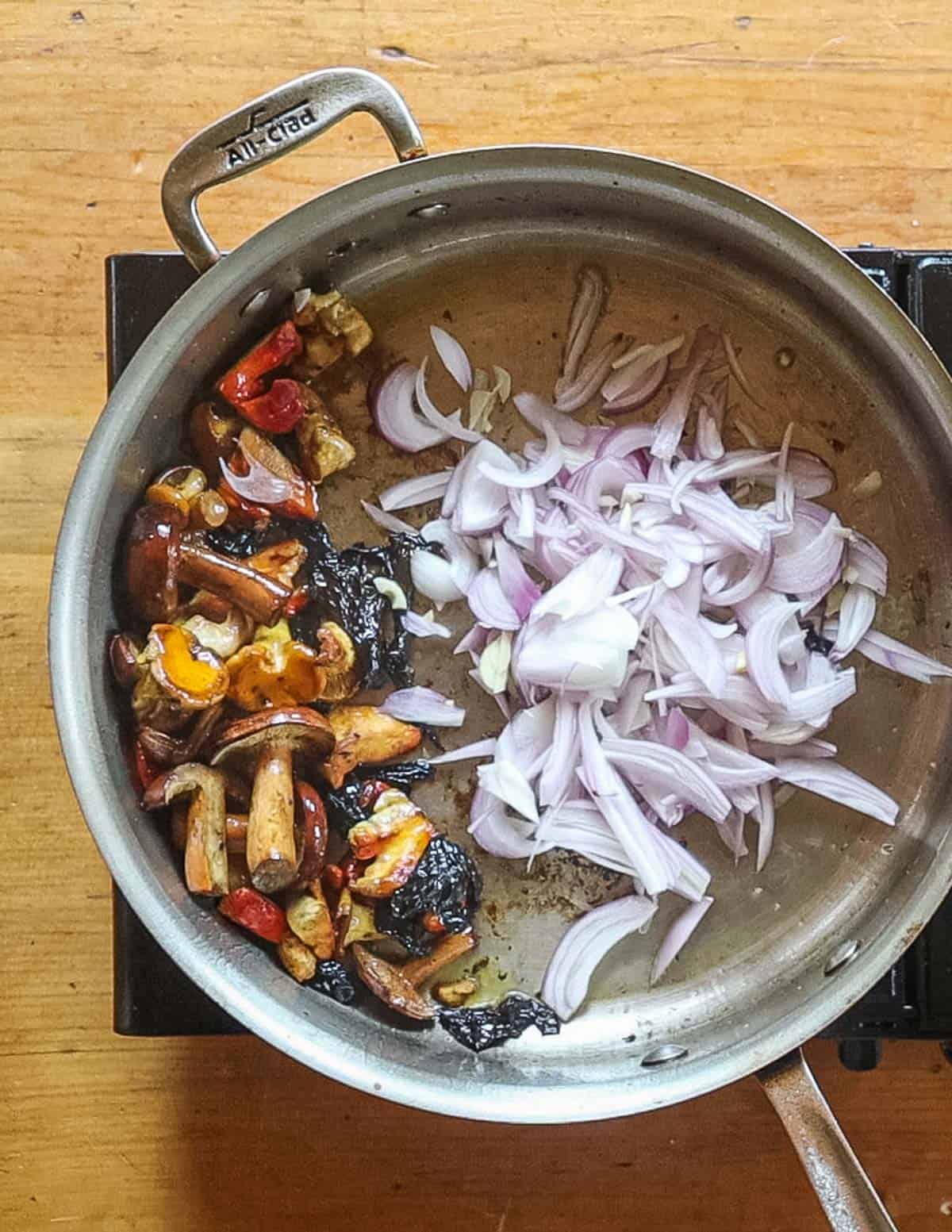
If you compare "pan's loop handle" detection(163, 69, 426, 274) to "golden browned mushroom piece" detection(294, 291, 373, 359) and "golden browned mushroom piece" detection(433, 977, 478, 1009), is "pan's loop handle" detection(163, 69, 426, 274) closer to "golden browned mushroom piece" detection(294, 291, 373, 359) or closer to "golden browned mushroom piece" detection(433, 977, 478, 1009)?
"golden browned mushroom piece" detection(294, 291, 373, 359)

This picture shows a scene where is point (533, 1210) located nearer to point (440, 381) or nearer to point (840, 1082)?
point (840, 1082)

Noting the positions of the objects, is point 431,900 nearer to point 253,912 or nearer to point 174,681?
point 253,912

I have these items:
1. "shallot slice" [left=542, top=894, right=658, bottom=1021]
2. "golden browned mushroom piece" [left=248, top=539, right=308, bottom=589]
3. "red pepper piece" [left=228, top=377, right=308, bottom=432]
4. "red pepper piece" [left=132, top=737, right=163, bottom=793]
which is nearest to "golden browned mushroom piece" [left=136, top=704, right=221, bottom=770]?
"red pepper piece" [left=132, top=737, right=163, bottom=793]

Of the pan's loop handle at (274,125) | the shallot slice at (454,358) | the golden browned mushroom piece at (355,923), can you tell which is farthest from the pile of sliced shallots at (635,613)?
the pan's loop handle at (274,125)

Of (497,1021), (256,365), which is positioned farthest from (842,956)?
(256,365)

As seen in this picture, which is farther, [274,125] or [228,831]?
[228,831]
